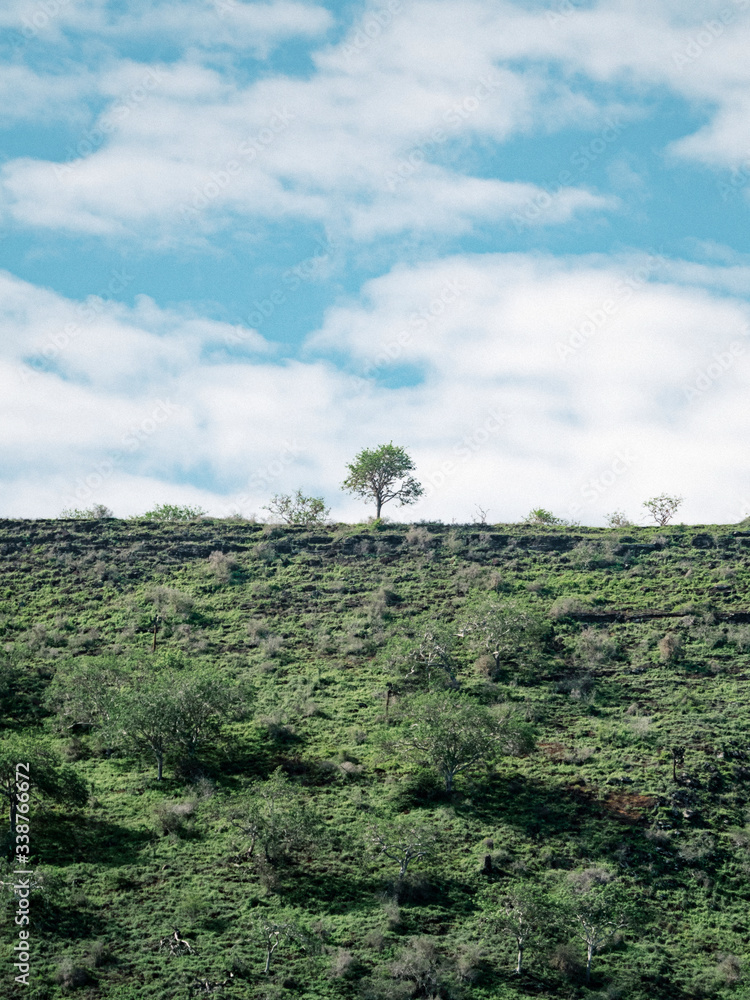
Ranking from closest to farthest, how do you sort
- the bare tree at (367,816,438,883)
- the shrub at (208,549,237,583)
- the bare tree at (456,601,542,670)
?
the bare tree at (367,816,438,883)
the bare tree at (456,601,542,670)
the shrub at (208,549,237,583)

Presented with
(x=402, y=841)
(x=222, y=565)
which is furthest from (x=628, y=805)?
(x=222, y=565)

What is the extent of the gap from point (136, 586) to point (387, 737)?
101 feet

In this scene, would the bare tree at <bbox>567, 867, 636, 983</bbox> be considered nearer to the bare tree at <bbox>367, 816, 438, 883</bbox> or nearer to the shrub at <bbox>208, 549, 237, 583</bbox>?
the bare tree at <bbox>367, 816, 438, 883</bbox>

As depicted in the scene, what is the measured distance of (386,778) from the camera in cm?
4678

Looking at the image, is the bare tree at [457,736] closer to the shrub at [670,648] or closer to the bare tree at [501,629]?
the bare tree at [501,629]

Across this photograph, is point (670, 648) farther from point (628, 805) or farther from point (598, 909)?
point (598, 909)

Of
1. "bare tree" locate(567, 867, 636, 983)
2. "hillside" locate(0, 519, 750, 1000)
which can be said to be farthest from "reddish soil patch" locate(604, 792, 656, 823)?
"bare tree" locate(567, 867, 636, 983)

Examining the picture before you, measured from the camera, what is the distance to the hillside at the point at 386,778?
35031mm

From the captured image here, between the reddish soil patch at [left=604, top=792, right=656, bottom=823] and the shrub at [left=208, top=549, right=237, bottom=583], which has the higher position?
the shrub at [left=208, top=549, right=237, bottom=583]

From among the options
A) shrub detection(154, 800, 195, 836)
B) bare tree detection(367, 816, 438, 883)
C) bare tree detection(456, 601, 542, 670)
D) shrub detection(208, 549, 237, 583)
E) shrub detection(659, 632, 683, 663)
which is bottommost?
bare tree detection(367, 816, 438, 883)

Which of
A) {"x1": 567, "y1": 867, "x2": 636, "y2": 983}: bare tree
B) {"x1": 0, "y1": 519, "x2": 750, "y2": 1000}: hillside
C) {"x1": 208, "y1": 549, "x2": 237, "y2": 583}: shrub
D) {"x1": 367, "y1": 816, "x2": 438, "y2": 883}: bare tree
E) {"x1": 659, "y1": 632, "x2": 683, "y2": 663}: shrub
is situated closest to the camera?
{"x1": 0, "y1": 519, "x2": 750, "y2": 1000}: hillside

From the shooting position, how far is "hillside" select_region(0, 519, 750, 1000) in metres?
35.0

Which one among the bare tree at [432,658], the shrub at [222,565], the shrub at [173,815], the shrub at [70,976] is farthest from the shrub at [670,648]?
the shrub at [70,976]

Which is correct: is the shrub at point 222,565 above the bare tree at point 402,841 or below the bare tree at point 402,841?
above
